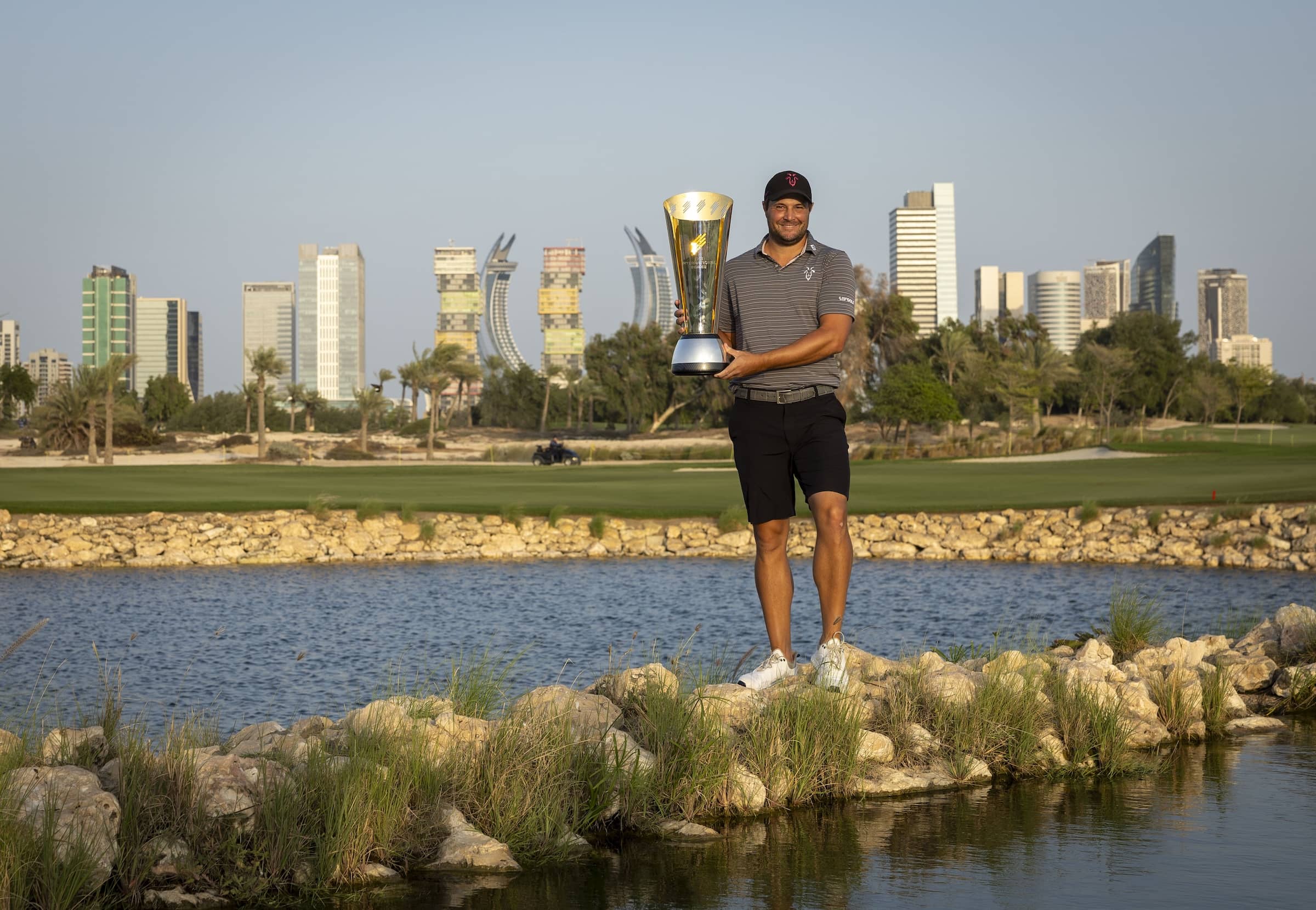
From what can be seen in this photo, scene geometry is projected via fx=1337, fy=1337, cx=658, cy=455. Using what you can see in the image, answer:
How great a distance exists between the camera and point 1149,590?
14.5 meters

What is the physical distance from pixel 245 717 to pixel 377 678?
5.16 ft

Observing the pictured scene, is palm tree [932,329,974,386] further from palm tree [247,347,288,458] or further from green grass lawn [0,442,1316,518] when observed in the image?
palm tree [247,347,288,458]

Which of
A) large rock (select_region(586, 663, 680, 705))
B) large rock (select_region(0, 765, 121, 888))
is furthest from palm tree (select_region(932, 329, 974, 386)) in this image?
large rock (select_region(0, 765, 121, 888))

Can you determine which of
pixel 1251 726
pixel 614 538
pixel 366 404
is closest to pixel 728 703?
pixel 1251 726

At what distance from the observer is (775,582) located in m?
5.95

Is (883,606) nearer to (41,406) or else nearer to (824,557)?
(824,557)

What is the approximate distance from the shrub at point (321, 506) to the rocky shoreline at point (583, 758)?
15687 mm

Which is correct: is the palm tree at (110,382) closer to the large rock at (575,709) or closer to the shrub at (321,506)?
the shrub at (321,506)

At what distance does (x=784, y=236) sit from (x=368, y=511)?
16.1 meters

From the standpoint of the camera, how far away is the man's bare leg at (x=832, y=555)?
5.64 metres

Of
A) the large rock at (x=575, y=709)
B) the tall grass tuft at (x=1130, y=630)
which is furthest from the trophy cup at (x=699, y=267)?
the tall grass tuft at (x=1130, y=630)

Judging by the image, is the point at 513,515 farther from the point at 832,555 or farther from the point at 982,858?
the point at 982,858

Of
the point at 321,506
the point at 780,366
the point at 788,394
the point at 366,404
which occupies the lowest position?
the point at 321,506

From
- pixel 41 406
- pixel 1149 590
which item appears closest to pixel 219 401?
pixel 41 406
